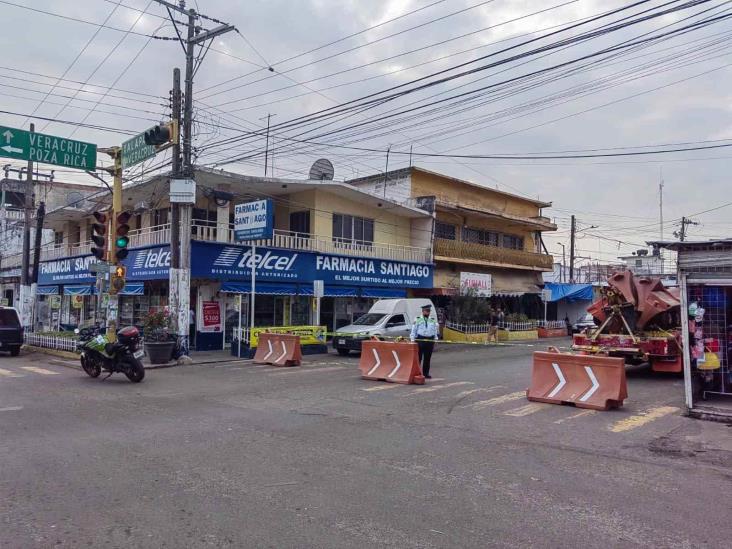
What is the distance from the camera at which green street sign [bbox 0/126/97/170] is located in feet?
50.2

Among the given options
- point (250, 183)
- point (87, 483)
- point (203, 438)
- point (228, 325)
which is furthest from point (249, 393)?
point (250, 183)

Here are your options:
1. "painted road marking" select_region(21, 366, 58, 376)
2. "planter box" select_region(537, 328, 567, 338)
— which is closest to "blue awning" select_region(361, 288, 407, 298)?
"planter box" select_region(537, 328, 567, 338)

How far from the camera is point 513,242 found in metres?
41.1

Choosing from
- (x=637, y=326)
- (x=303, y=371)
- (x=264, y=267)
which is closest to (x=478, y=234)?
(x=264, y=267)

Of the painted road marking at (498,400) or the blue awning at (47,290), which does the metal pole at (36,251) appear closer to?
the blue awning at (47,290)

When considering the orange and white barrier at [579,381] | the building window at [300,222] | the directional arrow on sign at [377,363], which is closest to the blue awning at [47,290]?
the building window at [300,222]

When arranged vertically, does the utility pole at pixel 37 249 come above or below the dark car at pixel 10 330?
above

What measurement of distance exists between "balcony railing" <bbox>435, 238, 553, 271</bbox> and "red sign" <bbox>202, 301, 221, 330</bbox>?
13261mm

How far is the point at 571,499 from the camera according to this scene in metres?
5.56

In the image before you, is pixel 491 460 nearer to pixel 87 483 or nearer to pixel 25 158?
pixel 87 483

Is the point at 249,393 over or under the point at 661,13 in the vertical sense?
under

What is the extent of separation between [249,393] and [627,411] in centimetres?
708

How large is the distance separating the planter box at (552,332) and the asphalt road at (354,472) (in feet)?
82.8

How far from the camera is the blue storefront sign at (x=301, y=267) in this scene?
22.7 metres
